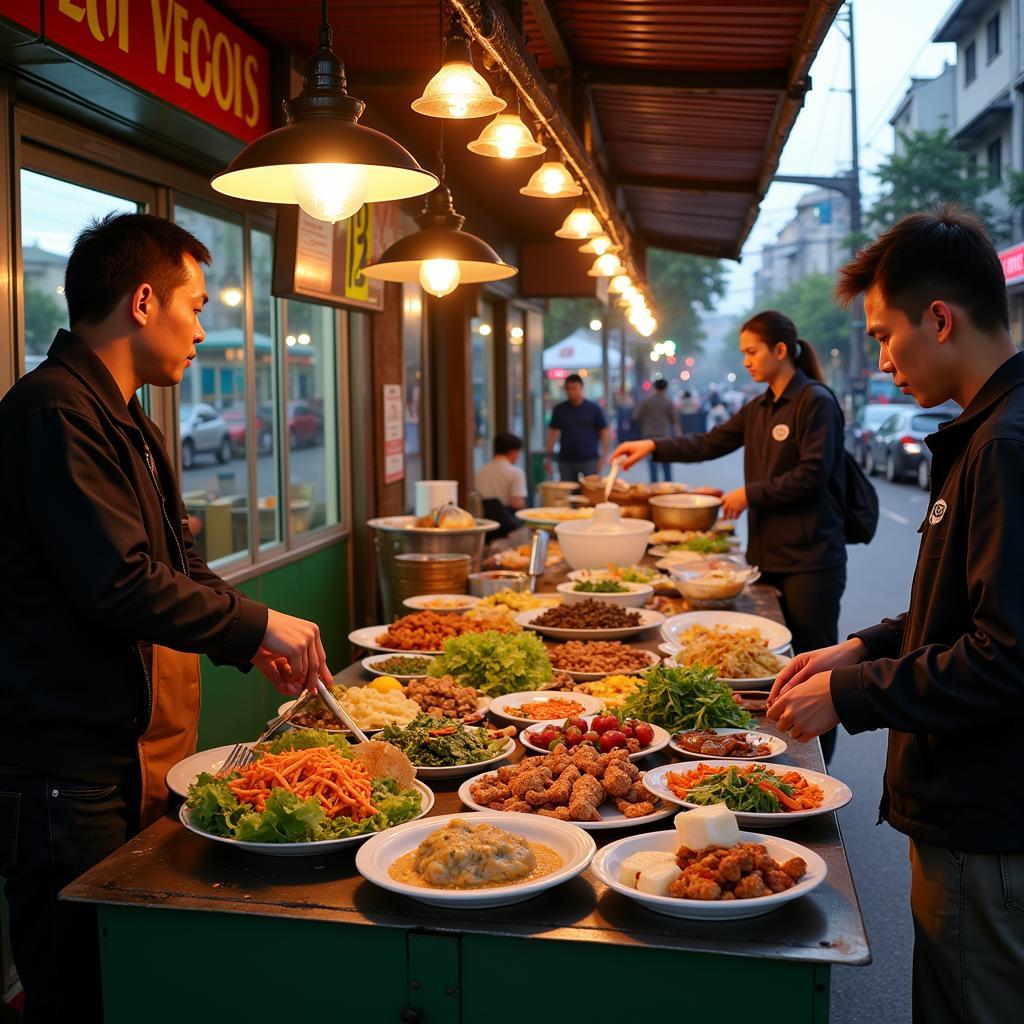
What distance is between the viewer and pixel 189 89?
466cm

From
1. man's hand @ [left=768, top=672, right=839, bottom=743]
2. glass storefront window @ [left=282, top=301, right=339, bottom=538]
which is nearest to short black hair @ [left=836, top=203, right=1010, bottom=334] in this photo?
man's hand @ [left=768, top=672, right=839, bottom=743]

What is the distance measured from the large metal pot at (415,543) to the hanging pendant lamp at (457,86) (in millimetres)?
2986

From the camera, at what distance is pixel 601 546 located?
5.79 meters

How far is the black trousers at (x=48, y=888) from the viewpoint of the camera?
8.20 feet

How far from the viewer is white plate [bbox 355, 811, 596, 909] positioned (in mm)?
2139

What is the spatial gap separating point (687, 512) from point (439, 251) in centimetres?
367

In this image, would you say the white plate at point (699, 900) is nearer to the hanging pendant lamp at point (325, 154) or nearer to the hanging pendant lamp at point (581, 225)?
the hanging pendant lamp at point (325, 154)

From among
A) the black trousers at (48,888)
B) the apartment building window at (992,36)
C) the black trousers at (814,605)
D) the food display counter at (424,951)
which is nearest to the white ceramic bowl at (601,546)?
the black trousers at (814,605)

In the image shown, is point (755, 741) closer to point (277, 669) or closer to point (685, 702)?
point (685, 702)

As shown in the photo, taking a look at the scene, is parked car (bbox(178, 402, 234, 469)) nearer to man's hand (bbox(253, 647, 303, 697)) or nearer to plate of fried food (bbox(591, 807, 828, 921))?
man's hand (bbox(253, 647, 303, 697))

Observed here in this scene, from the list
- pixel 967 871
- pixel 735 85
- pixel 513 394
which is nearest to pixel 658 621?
pixel 967 871

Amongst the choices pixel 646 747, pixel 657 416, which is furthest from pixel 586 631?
pixel 657 416

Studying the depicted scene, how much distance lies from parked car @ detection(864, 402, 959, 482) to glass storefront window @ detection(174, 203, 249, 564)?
1774 centimetres

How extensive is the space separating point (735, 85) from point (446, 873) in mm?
5487
